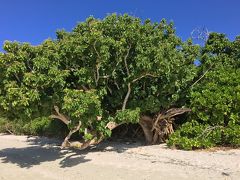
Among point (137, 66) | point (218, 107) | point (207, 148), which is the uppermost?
point (137, 66)

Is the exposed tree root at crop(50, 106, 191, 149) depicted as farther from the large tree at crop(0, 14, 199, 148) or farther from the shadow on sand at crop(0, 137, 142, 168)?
the shadow on sand at crop(0, 137, 142, 168)

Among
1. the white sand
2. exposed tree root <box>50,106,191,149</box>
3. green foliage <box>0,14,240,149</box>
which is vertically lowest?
the white sand

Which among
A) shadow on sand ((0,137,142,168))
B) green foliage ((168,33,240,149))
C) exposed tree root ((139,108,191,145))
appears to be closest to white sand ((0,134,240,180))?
shadow on sand ((0,137,142,168))

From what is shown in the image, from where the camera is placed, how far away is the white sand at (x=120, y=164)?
421 inches

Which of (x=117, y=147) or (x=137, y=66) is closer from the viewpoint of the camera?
(x=137, y=66)

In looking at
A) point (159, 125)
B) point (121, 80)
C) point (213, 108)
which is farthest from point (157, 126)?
point (121, 80)

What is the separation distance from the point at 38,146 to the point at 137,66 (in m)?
7.74

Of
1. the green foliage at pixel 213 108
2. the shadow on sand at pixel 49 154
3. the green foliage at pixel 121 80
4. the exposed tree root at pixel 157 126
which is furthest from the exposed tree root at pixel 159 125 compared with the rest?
the green foliage at pixel 213 108

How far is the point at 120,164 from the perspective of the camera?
12172 millimetres

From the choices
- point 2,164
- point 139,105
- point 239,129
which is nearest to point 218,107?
point 239,129

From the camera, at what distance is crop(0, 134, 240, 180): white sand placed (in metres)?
10.7

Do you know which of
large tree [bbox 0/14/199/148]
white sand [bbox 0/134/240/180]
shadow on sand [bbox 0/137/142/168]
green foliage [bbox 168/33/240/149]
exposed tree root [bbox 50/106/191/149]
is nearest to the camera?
white sand [bbox 0/134/240/180]

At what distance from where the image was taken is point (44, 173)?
11664mm

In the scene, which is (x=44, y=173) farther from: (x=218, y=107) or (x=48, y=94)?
(x=218, y=107)
